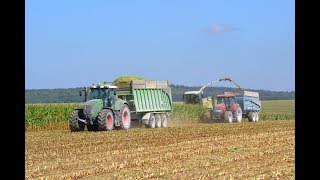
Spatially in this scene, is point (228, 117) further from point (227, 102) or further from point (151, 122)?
point (151, 122)

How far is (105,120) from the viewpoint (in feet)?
76.9

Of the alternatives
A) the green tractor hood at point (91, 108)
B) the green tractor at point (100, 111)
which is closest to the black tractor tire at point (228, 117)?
the green tractor at point (100, 111)

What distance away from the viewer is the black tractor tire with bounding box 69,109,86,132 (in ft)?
78.0

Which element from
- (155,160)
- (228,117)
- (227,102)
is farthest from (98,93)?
(227,102)

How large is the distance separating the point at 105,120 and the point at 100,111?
1.68ft

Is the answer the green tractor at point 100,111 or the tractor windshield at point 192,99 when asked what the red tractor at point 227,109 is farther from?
the green tractor at point 100,111

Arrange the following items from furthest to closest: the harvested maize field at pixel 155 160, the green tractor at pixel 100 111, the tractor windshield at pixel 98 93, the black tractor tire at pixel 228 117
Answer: the black tractor tire at pixel 228 117 → the tractor windshield at pixel 98 93 → the green tractor at pixel 100 111 → the harvested maize field at pixel 155 160

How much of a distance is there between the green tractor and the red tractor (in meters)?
11.9

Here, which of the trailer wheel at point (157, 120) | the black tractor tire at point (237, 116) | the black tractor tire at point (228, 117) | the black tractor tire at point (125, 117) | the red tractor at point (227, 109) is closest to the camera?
the black tractor tire at point (125, 117)

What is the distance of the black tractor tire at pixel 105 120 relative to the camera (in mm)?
23406

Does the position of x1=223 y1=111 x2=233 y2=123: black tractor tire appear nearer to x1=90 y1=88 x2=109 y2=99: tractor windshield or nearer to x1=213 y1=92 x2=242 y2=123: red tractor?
x1=213 y1=92 x2=242 y2=123: red tractor

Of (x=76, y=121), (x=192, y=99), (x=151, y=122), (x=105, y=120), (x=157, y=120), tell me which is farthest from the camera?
(x=192, y=99)

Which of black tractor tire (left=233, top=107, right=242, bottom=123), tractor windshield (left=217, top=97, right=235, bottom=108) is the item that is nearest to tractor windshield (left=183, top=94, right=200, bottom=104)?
tractor windshield (left=217, top=97, right=235, bottom=108)
